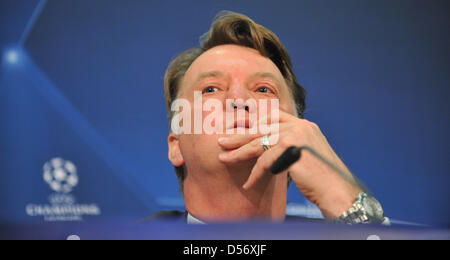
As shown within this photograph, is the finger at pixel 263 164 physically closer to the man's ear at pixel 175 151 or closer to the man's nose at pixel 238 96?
the man's nose at pixel 238 96

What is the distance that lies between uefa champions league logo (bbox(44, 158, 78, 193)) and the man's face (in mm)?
509

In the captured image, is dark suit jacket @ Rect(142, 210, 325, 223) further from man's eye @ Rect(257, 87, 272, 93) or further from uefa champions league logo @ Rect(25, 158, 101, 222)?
man's eye @ Rect(257, 87, 272, 93)

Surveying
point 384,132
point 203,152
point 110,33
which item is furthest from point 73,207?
point 384,132

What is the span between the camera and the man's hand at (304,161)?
1495 millimetres

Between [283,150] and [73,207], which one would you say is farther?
[73,207]

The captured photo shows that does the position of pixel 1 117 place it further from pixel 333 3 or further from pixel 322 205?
pixel 333 3

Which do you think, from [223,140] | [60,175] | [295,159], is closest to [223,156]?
[223,140]

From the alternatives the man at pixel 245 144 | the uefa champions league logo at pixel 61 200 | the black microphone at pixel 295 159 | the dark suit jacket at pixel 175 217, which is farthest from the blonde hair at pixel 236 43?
the uefa champions league logo at pixel 61 200

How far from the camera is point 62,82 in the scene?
197 centimetres

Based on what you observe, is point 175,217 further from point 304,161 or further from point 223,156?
point 304,161

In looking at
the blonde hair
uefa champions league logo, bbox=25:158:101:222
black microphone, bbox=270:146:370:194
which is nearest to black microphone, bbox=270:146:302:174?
black microphone, bbox=270:146:370:194
